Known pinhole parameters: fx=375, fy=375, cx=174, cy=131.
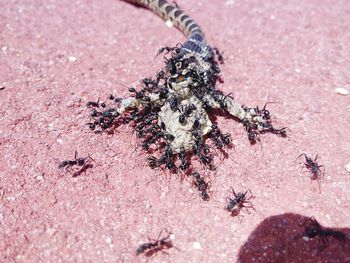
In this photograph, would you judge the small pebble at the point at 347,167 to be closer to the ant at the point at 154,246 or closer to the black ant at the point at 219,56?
the ant at the point at 154,246

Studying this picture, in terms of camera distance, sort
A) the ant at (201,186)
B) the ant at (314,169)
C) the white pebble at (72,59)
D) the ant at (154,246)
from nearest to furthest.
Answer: the ant at (154,246) → the ant at (201,186) → the ant at (314,169) → the white pebble at (72,59)

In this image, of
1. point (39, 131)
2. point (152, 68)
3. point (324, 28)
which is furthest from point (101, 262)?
point (324, 28)

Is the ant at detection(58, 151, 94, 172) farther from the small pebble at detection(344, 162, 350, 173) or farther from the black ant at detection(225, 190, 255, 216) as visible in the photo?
the small pebble at detection(344, 162, 350, 173)

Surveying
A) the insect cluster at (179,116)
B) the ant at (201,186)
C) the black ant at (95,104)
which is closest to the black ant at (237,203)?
the ant at (201,186)

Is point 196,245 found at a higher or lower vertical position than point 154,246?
higher

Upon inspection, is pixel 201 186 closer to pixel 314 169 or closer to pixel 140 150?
pixel 140 150

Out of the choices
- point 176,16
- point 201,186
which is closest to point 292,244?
point 201,186

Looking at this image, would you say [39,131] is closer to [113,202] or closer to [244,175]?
[113,202]
